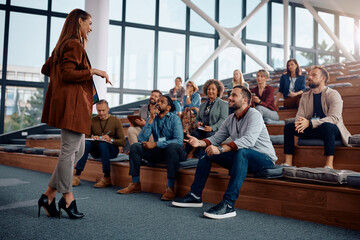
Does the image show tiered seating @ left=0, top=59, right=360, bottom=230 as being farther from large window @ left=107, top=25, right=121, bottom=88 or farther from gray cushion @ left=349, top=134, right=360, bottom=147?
large window @ left=107, top=25, right=121, bottom=88

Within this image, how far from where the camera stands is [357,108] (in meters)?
3.12

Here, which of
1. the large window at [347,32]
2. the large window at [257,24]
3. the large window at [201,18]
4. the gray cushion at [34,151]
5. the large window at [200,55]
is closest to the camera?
the gray cushion at [34,151]

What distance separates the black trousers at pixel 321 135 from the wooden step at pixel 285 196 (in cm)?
56

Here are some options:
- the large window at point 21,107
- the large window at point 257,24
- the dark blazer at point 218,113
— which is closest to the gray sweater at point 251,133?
the dark blazer at point 218,113

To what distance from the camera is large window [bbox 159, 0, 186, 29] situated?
29.5ft

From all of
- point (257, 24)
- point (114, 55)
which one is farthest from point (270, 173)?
point (257, 24)

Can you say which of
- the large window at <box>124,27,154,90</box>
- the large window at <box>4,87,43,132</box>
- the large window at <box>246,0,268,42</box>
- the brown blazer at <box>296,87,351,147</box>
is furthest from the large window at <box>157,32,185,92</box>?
the brown blazer at <box>296,87,351,147</box>

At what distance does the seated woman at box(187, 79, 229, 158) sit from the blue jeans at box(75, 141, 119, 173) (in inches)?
31.5

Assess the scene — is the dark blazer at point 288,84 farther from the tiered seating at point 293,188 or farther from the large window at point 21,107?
the large window at point 21,107

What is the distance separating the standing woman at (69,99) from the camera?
1810mm

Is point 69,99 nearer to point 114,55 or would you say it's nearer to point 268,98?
point 268,98

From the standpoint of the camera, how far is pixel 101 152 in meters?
3.25

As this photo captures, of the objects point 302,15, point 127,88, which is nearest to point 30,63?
point 127,88

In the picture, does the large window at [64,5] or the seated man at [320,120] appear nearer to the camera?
the seated man at [320,120]
